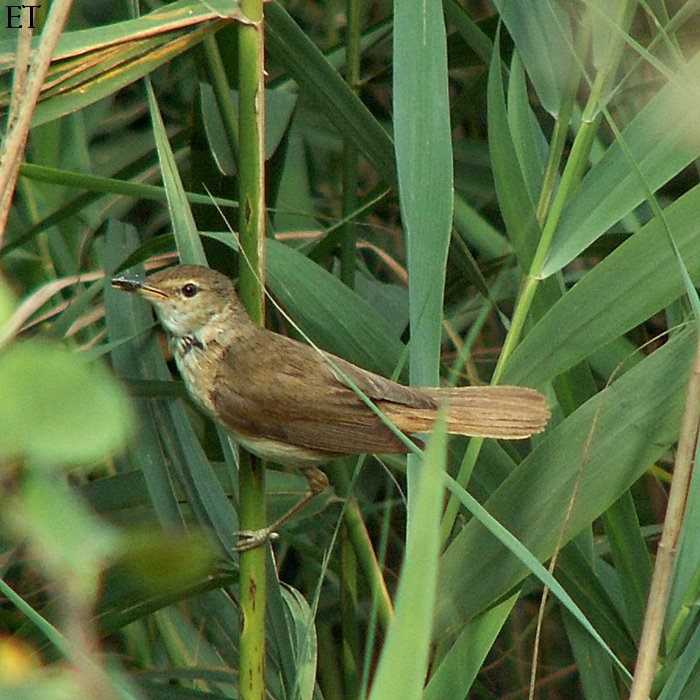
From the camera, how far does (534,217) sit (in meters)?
1.60

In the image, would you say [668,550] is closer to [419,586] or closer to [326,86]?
[419,586]

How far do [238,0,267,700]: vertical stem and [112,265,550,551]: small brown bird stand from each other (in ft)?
0.81

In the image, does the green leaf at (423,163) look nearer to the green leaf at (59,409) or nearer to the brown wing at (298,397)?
the brown wing at (298,397)

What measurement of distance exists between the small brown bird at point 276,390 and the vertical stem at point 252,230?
0.81ft

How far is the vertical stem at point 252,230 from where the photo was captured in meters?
1.38

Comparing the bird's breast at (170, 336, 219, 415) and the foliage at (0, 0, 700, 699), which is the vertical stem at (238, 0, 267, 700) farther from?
the bird's breast at (170, 336, 219, 415)

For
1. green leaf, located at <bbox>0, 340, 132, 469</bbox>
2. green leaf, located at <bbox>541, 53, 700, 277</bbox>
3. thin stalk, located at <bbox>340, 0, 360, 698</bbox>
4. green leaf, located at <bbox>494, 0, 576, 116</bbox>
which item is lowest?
thin stalk, located at <bbox>340, 0, 360, 698</bbox>

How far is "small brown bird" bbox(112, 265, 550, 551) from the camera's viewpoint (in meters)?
1.75

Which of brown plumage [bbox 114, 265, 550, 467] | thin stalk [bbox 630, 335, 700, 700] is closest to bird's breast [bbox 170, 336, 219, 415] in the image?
brown plumage [bbox 114, 265, 550, 467]

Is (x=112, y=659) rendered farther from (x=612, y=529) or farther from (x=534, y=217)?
(x=534, y=217)

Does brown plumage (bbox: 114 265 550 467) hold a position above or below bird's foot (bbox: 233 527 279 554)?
above

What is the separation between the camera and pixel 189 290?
197cm

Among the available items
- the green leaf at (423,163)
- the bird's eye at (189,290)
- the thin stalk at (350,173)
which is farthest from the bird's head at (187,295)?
the green leaf at (423,163)

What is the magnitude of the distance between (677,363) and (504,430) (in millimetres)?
283
